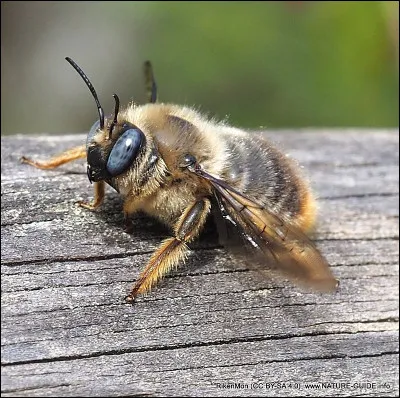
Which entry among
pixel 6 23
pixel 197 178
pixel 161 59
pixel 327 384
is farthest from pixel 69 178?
pixel 6 23

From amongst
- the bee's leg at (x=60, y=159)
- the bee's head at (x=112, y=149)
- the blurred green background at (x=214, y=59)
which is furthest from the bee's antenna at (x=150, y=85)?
the blurred green background at (x=214, y=59)

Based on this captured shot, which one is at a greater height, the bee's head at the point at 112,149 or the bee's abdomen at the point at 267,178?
the bee's head at the point at 112,149

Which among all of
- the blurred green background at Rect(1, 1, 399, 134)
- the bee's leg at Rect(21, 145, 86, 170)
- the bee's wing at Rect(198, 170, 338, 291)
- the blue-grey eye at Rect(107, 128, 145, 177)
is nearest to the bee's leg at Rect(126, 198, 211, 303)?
the bee's wing at Rect(198, 170, 338, 291)

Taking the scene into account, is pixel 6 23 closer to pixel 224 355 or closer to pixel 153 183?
pixel 153 183

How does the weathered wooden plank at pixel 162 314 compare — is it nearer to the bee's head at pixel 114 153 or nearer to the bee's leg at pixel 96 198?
the bee's leg at pixel 96 198

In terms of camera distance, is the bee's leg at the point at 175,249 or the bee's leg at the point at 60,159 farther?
the bee's leg at the point at 60,159

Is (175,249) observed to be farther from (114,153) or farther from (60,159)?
(60,159)

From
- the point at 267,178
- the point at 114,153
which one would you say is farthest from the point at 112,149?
the point at 267,178
